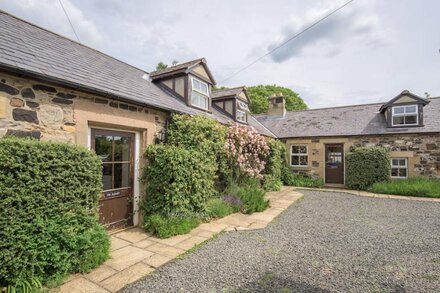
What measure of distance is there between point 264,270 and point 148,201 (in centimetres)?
318

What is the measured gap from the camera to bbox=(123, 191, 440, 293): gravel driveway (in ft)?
10.5

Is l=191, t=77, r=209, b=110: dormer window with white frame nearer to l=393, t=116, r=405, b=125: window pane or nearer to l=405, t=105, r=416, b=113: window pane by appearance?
l=393, t=116, r=405, b=125: window pane

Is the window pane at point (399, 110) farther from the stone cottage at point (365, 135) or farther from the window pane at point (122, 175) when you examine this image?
the window pane at point (122, 175)

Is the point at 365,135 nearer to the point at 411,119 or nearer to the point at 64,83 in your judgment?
the point at 411,119

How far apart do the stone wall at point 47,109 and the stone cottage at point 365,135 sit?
12327 mm

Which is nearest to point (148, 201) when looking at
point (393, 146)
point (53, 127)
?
point (53, 127)

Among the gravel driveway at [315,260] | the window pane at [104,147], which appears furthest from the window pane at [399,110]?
the window pane at [104,147]

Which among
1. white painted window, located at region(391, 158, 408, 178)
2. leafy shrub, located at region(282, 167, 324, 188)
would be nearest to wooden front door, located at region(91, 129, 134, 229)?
leafy shrub, located at region(282, 167, 324, 188)

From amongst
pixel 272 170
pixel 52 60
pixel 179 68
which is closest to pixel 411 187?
pixel 272 170

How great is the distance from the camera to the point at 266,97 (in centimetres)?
3312

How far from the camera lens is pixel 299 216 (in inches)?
277

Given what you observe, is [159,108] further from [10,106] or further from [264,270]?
[264,270]

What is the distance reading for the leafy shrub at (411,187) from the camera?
1062 cm

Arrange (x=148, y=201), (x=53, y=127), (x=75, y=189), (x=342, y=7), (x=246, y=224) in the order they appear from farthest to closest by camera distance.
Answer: (x=342, y=7) → (x=246, y=224) → (x=148, y=201) → (x=53, y=127) → (x=75, y=189)
